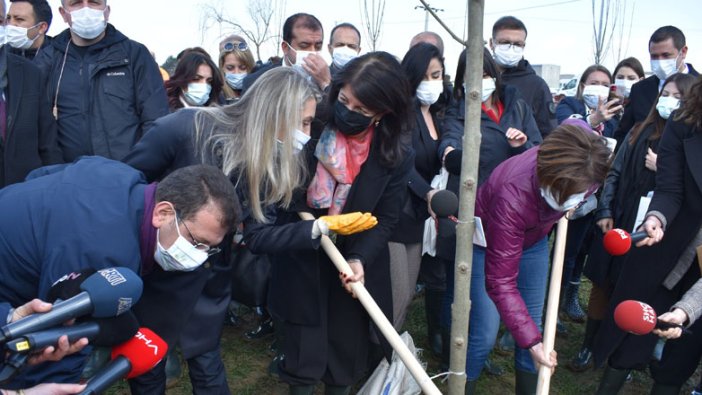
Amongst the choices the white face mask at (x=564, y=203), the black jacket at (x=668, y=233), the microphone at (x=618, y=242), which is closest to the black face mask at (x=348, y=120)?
the white face mask at (x=564, y=203)

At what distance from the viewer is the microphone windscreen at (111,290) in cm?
174

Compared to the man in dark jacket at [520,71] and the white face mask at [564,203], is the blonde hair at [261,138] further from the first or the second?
the man in dark jacket at [520,71]

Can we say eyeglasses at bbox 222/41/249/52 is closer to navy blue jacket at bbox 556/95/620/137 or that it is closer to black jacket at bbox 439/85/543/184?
black jacket at bbox 439/85/543/184

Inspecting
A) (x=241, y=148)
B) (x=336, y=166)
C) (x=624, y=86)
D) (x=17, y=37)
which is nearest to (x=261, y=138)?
(x=241, y=148)

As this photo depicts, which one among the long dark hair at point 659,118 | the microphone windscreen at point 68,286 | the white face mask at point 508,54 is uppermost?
the white face mask at point 508,54

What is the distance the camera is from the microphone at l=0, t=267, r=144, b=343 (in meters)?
1.66

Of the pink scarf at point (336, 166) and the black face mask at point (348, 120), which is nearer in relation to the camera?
the black face mask at point (348, 120)

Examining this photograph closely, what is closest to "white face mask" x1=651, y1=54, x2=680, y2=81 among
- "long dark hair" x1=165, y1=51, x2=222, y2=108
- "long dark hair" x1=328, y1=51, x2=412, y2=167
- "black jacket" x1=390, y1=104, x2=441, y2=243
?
"black jacket" x1=390, y1=104, x2=441, y2=243

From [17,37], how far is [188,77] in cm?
115

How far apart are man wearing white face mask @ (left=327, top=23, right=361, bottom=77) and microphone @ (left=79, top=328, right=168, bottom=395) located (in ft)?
9.37

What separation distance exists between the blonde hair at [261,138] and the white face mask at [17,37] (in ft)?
7.24

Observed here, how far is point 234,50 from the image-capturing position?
5129 mm

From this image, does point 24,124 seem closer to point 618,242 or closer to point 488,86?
point 488,86

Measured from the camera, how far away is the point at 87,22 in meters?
3.73
